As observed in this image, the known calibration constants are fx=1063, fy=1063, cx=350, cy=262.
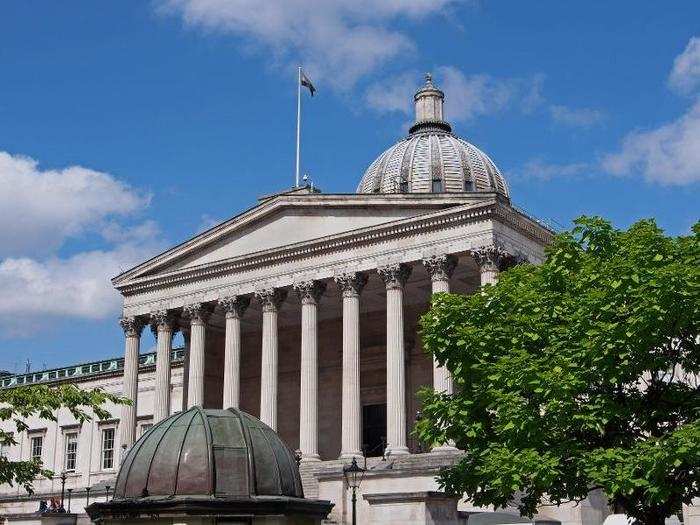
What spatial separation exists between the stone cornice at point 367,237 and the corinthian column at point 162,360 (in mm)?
1771

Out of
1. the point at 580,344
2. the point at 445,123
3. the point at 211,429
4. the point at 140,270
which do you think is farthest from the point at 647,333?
the point at 445,123

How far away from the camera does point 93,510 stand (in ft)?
53.4

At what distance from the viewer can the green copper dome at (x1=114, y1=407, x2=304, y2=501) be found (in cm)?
1522

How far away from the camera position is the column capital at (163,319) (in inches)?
2263

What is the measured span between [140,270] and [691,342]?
37401 millimetres

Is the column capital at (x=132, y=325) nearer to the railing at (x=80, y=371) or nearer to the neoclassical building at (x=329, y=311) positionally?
the neoclassical building at (x=329, y=311)

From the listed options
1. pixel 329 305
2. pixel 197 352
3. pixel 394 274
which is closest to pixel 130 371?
pixel 197 352

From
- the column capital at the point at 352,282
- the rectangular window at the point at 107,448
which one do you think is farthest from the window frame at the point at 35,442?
the column capital at the point at 352,282

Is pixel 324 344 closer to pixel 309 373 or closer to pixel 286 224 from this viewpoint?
pixel 286 224

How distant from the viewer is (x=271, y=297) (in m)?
53.2

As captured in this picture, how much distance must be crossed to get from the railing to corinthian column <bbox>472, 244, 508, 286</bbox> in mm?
29700

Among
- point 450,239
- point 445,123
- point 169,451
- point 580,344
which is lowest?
point 169,451

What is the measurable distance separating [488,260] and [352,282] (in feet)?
23.9

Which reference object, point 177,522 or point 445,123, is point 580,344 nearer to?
point 177,522
